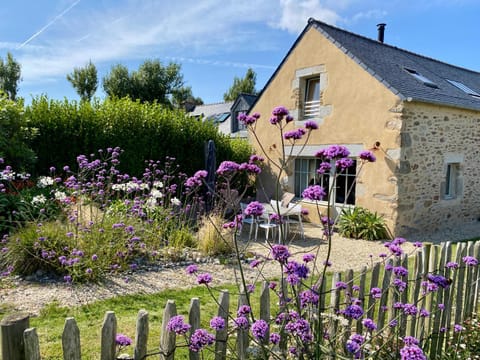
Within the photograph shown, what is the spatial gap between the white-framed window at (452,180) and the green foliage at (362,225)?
313 centimetres

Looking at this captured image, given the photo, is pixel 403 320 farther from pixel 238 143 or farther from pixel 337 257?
pixel 238 143

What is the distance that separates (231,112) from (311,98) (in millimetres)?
13708

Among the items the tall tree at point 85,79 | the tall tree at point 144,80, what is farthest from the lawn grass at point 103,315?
the tall tree at point 85,79

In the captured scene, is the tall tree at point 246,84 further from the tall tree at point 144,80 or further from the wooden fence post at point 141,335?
the wooden fence post at point 141,335

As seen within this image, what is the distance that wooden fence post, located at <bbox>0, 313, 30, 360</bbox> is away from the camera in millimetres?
1384

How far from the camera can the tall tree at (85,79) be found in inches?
1131

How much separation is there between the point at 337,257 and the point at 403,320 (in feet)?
12.7

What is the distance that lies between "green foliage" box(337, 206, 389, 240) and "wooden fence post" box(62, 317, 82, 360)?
7.71 m

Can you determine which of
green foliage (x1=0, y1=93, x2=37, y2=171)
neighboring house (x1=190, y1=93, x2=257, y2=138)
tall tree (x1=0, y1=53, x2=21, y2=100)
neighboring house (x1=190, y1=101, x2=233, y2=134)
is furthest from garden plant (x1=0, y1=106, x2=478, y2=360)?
tall tree (x1=0, y1=53, x2=21, y2=100)

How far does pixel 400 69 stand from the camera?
32.4 feet

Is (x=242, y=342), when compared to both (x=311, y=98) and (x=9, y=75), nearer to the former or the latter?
(x=311, y=98)

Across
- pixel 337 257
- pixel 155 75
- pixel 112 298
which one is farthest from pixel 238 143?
pixel 155 75

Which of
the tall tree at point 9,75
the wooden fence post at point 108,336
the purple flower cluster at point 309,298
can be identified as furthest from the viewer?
the tall tree at point 9,75

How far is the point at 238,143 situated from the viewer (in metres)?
12.0
